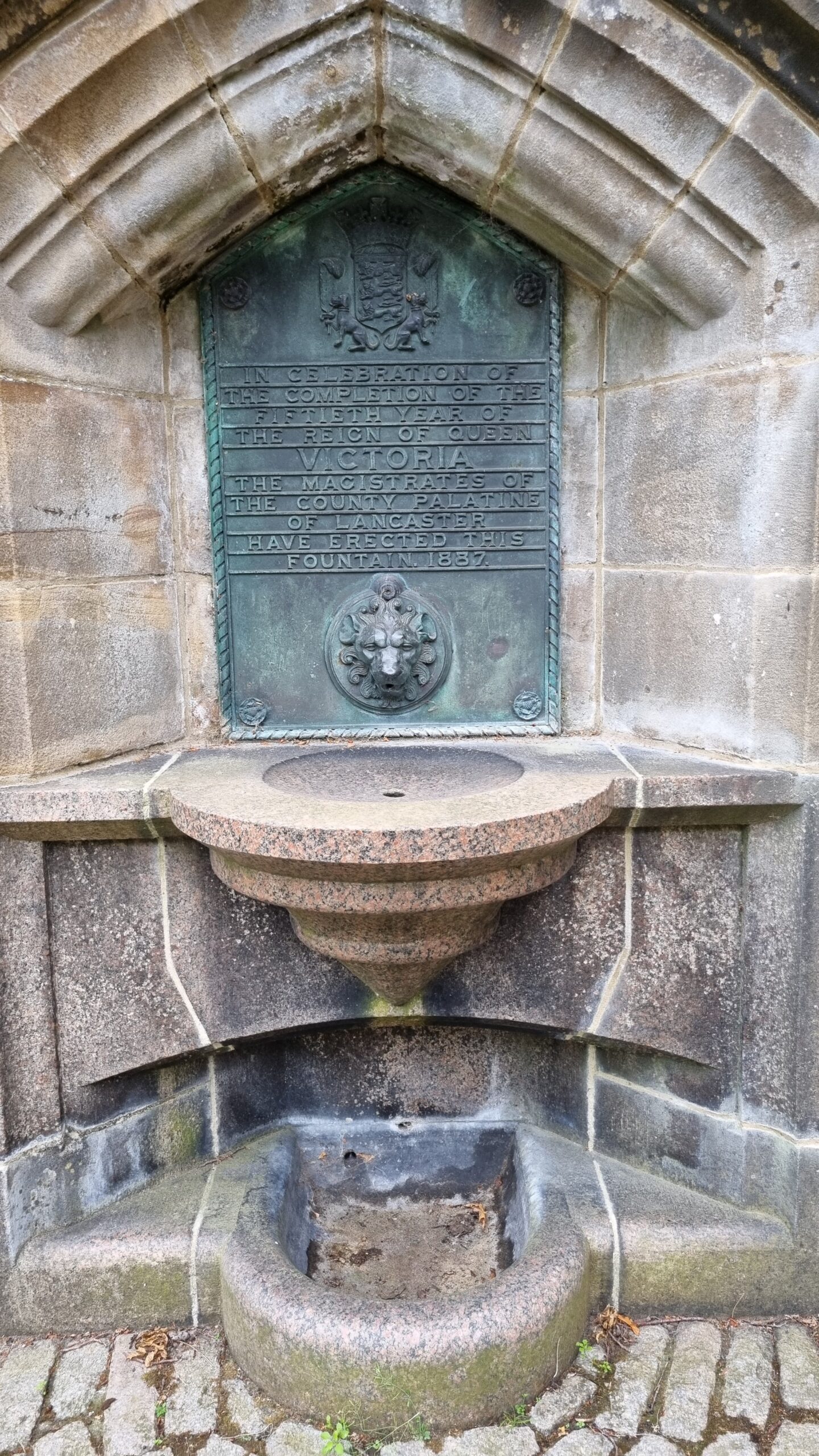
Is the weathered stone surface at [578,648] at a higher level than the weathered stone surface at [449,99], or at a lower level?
lower

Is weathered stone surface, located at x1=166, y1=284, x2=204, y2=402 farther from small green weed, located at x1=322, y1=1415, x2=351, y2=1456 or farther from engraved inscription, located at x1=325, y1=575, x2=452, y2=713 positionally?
small green weed, located at x1=322, y1=1415, x2=351, y2=1456

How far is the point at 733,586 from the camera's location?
2.32 m

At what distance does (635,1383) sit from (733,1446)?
228 millimetres

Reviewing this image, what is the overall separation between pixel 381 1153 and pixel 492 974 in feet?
2.19

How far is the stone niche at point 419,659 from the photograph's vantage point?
2102mm

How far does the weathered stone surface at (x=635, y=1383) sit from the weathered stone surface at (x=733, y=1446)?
0.15 meters

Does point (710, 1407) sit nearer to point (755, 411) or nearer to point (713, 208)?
point (755, 411)

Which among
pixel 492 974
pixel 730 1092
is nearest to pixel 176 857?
pixel 492 974

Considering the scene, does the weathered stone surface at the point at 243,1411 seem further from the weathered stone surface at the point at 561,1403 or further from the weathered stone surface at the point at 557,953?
the weathered stone surface at the point at 557,953

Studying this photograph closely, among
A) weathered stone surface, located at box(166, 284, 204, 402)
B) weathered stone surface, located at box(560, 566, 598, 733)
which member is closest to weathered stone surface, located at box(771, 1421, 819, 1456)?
weathered stone surface, located at box(560, 566, 598, 733)

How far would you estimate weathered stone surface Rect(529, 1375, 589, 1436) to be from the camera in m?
2.03

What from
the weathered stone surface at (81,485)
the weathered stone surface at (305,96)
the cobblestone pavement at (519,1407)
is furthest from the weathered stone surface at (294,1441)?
the weathered stone surface at (305,96)

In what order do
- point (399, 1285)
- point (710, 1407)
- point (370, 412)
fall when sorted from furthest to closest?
point (370, 412) < point (399, 1285) < point (710, 1407)

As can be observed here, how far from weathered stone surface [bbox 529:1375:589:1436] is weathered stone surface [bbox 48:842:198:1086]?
3.72 feet
